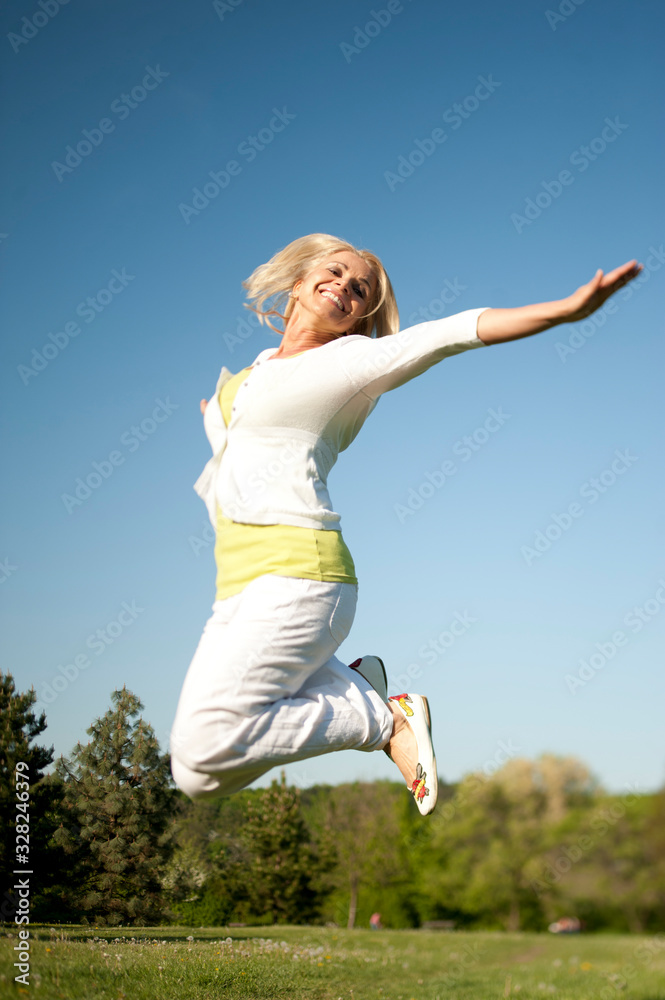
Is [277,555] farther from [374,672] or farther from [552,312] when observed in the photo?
[552,312]

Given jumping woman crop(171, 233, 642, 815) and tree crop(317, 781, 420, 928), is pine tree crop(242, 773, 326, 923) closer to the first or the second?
jumping woman crop(171, 233, 642, 815)

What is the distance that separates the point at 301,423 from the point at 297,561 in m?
0.46

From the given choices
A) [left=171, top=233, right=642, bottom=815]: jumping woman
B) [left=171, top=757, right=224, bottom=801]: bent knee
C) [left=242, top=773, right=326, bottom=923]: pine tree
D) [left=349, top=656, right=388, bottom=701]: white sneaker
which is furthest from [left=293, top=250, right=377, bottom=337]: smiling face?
[left=242, top=773, right=326, bottom=923]: pine tree

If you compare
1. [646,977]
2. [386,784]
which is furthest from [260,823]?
[386,784]

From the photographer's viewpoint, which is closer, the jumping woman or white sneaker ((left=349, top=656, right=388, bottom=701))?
the jumping woman

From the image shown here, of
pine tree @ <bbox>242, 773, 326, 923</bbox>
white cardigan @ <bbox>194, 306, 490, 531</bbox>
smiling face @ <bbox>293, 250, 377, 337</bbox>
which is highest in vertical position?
smiling face @ <bbox>293, 250, 377, 337</bbox>

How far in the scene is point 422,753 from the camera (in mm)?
2266

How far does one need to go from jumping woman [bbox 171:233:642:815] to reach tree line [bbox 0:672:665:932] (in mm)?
477

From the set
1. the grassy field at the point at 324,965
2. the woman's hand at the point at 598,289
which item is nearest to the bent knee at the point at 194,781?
the grassy field at the point at 324,965

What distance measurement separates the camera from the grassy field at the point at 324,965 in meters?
2.68

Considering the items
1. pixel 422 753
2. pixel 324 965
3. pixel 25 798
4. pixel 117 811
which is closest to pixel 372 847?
pixel 324 965

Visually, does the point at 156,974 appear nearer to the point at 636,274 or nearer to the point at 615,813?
the point at 636,274

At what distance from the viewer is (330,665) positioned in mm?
2256

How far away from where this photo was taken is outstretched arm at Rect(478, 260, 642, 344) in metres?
1.68
